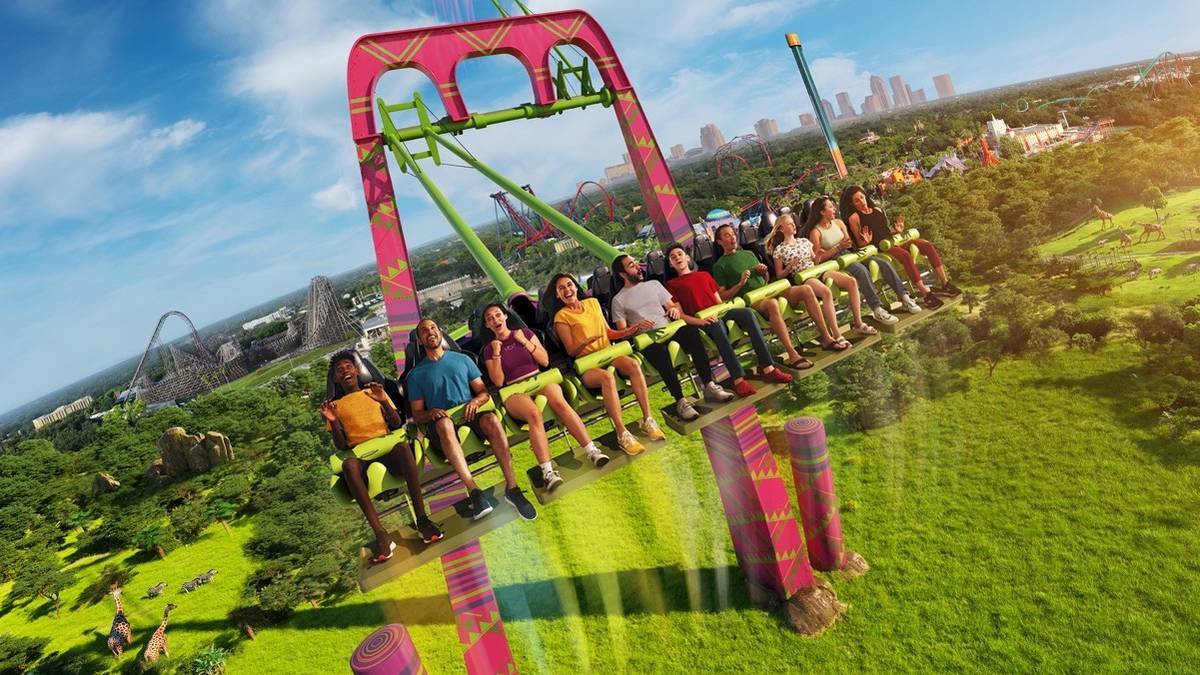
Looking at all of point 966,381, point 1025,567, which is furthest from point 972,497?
point 966,381

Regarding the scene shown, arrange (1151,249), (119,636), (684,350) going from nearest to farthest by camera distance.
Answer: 1. (684,350)
2. (119,636)
3. (1151,249)

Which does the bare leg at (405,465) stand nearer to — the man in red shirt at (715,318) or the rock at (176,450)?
the man in red shirt at (715,318)

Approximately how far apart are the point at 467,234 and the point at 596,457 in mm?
A: 3586

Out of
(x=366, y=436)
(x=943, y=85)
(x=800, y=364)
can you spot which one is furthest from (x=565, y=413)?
(x=943, y=85)

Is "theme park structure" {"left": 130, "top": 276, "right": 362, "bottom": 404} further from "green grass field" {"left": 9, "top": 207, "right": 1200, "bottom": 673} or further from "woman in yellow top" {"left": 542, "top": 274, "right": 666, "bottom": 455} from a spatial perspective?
"woman in yellow top" {"left": 542, "top": 274, "right": 666, "bottom": 455}

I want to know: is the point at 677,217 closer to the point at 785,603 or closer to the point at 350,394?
the point at 350,394

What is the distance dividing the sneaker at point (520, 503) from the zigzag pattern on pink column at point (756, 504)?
3088mm

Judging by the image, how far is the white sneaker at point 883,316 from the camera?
5938 mm

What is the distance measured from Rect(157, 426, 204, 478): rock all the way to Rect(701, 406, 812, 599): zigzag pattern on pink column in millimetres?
26818

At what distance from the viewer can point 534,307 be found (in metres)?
5.24

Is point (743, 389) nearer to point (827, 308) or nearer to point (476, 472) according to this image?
point (827, 308)

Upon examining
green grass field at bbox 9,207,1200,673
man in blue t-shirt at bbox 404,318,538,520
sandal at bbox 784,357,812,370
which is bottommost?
green grass field at bbox 9,207,1200,673

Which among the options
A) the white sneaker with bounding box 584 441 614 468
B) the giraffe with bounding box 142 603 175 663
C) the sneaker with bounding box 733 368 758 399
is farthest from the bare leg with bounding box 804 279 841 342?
the giraffe with bounding box 142 603 175 663

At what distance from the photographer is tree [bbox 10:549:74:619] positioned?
15.4m
